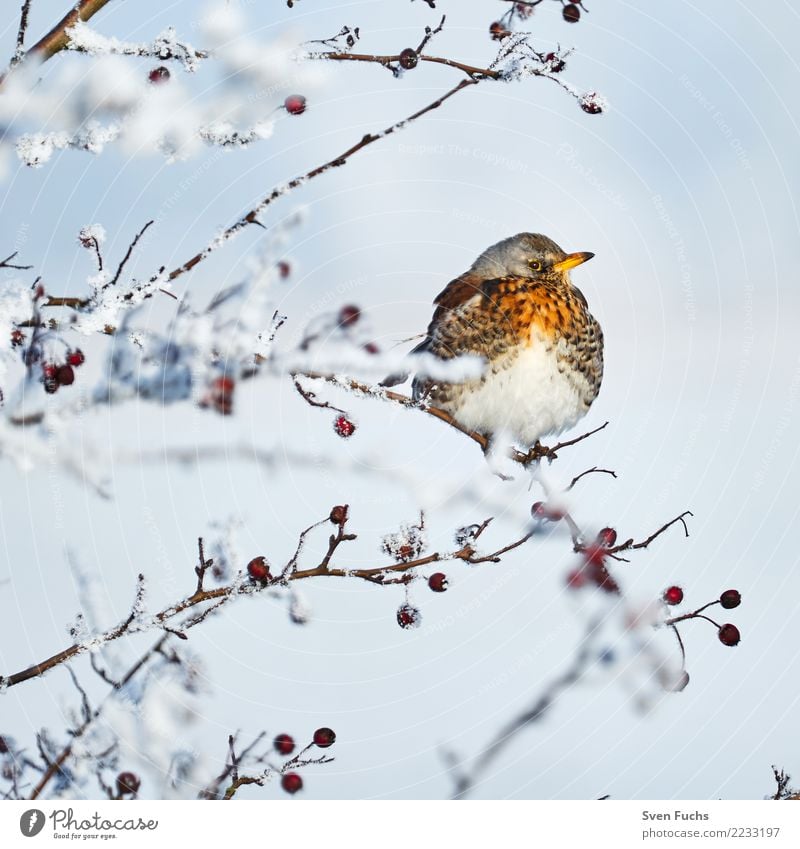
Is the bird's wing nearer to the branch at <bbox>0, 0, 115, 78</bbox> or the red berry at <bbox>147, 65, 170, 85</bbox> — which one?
the red berry at <bbox>147, 65, 170, 85</bbox>

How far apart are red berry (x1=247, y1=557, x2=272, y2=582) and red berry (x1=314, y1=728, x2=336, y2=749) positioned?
357 millimetres

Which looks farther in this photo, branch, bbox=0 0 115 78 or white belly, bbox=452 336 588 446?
white belly, bbox=452 336 588 446

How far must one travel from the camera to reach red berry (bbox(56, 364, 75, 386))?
178 cm

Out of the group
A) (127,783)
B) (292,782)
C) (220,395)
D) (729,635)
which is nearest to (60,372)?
(220,395)

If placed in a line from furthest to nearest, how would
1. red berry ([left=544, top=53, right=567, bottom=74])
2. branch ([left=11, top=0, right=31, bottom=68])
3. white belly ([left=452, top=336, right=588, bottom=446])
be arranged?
white belly ([left=452, top=336, right=588, bottom=446])
red berry ([left=544, top=53, right=567, bottom=74])
branch ([left=11, top=0, right=31, bottom=68])

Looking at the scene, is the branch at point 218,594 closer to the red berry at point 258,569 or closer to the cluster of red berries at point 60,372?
the red berry at point 258,569

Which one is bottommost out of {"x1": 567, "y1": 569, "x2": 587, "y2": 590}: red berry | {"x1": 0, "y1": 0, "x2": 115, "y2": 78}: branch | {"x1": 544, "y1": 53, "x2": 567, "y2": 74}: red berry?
{"x1": 567, "y1": 569, "x2": 587, "y2": 590}: red berry

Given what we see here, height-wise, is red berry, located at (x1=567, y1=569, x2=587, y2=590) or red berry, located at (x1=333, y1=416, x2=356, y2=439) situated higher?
red berry, located at (x1=333, y1=416, x2=356, y2=439)

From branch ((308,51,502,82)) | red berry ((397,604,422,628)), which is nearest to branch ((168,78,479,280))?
branch ((308,51,502,82))

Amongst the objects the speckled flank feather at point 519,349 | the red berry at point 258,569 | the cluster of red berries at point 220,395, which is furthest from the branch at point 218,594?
the speckled flank feather at point 519,349

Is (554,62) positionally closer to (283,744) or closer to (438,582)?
(438,582)

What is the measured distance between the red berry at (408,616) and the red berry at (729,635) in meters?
0.66

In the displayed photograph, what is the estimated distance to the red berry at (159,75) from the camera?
5.60 feet

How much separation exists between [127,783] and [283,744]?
303 millimetres
